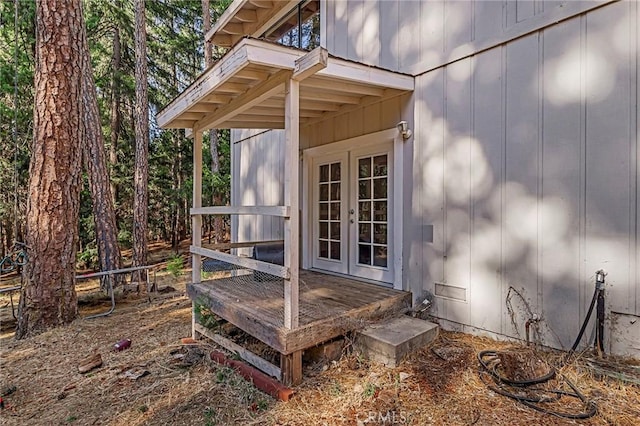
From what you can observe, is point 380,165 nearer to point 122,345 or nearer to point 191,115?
point 191,115

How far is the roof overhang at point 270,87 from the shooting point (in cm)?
244

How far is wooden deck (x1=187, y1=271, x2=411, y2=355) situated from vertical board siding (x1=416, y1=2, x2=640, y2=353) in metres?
0.61

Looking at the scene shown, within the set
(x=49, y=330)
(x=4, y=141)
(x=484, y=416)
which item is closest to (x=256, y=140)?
(x=49, y=330)

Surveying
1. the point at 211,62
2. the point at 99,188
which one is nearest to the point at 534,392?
the point at 99,188

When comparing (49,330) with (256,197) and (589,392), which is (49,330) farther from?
(589,392)

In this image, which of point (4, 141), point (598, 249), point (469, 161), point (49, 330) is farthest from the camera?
point (4, 141)

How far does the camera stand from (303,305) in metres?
3.22

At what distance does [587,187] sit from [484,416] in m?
1.84

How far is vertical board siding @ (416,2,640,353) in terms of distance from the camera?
251cm

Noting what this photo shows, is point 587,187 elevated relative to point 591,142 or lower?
lower

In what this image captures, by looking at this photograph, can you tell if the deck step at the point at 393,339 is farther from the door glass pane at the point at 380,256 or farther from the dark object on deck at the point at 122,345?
the dark object on deck at the point at 122,345

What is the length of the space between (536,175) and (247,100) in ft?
8.46

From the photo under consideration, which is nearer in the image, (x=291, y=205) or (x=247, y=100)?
(x=291, y=205)

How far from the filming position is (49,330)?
4.33 m
